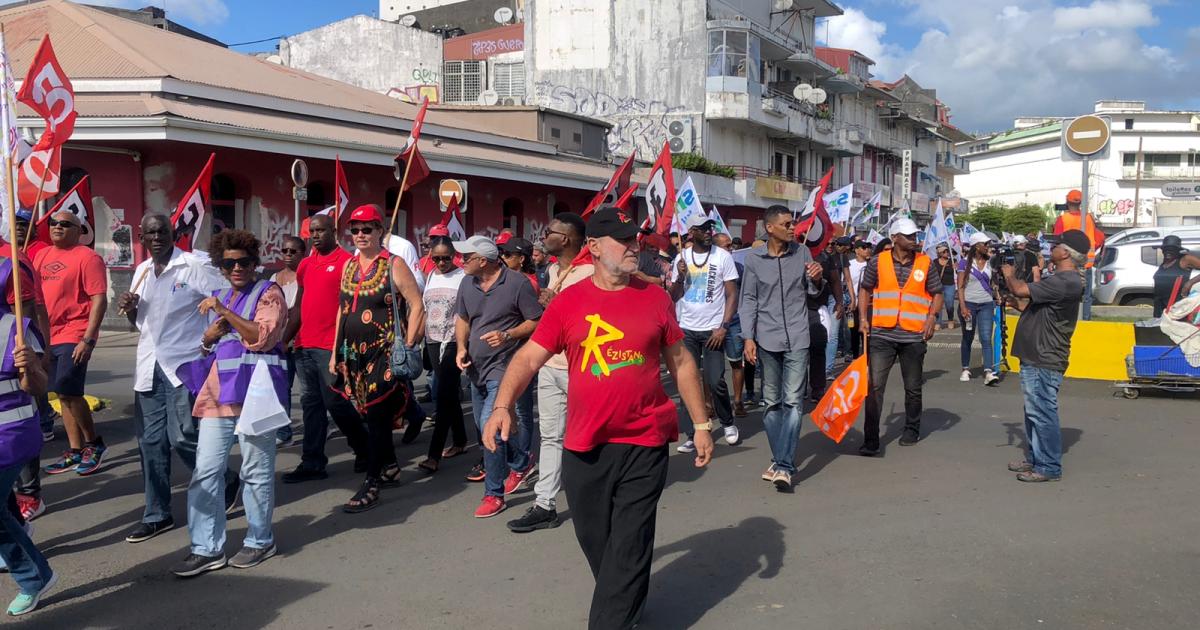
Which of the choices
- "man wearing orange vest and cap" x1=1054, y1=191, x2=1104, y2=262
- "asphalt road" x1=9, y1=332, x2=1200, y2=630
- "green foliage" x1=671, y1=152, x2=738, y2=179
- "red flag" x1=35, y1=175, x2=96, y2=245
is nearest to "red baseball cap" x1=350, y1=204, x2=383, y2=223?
"asphalt road" x1=9, y1=332, x2=1200, y2=630

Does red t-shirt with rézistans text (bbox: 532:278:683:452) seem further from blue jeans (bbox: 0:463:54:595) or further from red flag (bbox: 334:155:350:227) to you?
red flag (bbox: 334:155:350:227)

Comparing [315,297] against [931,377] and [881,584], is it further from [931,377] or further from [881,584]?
[931,377]

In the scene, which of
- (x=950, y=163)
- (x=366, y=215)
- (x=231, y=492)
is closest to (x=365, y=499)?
(x=231, y=492)

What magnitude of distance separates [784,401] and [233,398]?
3.47 m

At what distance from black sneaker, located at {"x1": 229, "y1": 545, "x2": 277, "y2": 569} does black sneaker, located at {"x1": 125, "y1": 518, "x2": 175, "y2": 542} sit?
0.75 m

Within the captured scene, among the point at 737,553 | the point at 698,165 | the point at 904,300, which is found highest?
the point at 698,165

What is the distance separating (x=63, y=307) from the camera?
6.59 m

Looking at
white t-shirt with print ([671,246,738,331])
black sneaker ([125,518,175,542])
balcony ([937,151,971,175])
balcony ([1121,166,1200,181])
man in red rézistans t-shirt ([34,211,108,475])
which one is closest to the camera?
black sneaker ([125,518,175,542])

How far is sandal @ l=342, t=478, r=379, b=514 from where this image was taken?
5957 millimetres

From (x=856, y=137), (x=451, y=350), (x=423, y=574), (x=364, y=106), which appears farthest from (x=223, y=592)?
(x=856, y=137)

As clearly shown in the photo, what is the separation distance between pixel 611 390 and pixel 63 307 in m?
4.61

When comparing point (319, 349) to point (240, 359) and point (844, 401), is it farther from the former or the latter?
point (844, 401)

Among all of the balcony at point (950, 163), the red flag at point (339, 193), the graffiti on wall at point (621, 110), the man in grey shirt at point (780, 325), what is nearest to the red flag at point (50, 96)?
the red flag at point (339, 193)

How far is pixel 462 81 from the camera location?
40.5 metres
